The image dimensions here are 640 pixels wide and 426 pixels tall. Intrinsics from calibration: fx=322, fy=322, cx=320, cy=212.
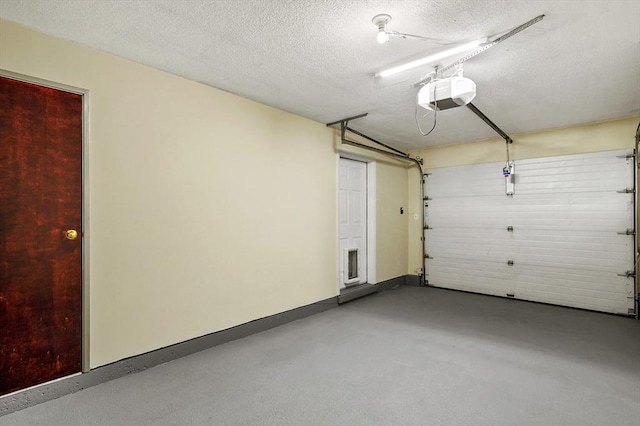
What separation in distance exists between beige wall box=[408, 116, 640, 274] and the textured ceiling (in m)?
0.76

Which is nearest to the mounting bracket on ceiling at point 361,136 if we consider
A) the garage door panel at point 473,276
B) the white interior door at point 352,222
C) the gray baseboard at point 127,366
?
the white interior door at point 352,222

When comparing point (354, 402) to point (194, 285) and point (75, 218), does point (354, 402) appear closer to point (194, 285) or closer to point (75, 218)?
point (194, 285)

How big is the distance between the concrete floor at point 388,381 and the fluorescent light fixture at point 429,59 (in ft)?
8.42

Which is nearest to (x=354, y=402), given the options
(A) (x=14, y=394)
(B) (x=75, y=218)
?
(A) (x=14, y=394)

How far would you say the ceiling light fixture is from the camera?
2.07m

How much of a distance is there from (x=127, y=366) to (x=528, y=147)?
5.85 meters

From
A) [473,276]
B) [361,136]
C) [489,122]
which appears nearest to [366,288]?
[473,276]

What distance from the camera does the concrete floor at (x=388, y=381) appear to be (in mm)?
2084

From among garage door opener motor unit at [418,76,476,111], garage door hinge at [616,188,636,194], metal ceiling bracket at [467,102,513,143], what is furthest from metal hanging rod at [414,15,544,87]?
garage door hinge at [616,188,636,194]

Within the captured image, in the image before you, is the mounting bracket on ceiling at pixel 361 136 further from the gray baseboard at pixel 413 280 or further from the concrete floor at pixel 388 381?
the concrete floor at pixel 388 381

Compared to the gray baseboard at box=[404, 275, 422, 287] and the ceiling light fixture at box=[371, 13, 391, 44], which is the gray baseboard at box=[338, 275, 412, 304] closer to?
the gray baseboard at box=[404, 275, 422, 287]

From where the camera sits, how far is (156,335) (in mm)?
2781

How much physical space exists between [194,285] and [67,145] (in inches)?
59.9

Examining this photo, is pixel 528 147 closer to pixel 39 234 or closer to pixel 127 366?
pixel 127 366
